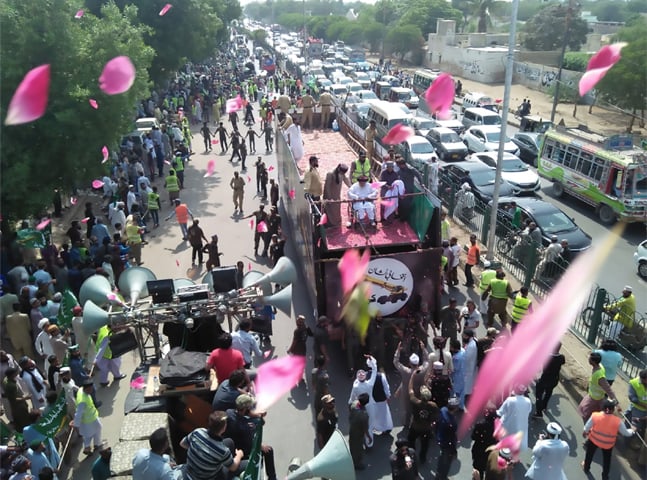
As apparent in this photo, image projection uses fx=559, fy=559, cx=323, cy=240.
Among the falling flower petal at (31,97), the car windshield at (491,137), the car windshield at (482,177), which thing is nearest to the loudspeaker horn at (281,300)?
the falling flower petal at (31,97)

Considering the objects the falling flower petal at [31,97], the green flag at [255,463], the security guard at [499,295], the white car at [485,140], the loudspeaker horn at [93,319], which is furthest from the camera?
the white car at [485,140]

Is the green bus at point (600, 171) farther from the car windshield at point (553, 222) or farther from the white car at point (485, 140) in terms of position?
the white car at point (485, 140)

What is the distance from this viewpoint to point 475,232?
569 inches

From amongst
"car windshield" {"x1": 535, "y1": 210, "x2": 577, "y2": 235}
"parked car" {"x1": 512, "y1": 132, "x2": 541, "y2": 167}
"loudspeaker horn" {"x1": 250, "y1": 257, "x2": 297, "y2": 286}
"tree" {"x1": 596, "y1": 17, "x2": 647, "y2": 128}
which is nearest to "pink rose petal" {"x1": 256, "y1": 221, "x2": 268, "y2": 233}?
"loudspeaker horn" {"x1": 250, "y1": 257, "x2": 297, "y2": 286}

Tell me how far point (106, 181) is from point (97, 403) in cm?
825

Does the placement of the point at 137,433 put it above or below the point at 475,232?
above

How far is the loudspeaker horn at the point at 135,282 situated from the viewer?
7.61m

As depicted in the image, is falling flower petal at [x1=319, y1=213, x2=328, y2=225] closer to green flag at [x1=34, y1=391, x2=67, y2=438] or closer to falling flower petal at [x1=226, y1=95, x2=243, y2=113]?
green flag at [x1=34, y1=391, x2=67, y2=438]

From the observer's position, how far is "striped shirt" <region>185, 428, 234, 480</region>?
16.1 ft

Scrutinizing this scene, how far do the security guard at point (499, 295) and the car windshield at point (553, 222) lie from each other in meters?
3.88

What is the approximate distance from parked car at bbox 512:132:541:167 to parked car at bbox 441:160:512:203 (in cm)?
483

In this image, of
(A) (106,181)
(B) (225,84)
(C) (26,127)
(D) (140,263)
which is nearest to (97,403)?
(D) (140,263)

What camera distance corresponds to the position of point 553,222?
1305cm

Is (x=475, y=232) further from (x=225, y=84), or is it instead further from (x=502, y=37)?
(x=502, y=37)
